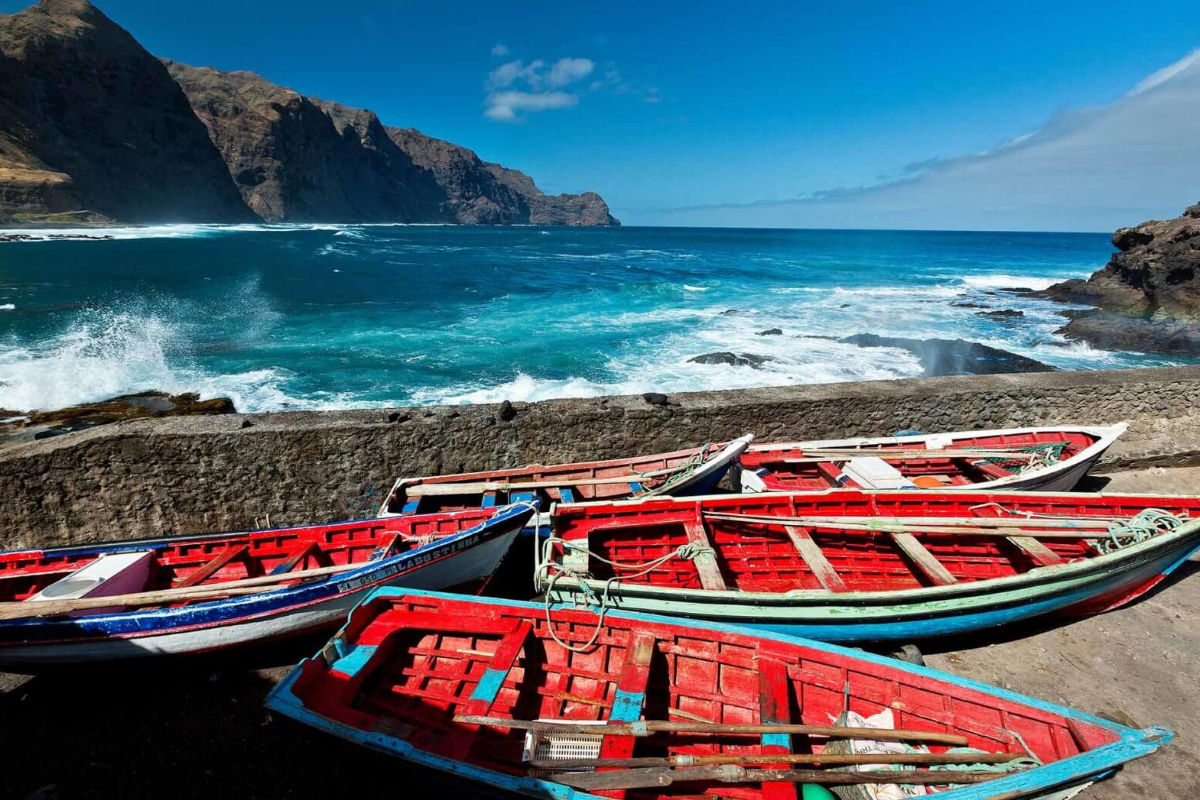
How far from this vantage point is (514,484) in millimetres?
5980

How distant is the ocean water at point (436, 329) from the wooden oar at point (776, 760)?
1223 cm

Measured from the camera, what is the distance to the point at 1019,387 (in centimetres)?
726

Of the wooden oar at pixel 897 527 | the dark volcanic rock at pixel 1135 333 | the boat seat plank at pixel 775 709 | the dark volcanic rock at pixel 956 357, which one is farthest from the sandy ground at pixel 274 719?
the dark volcanic rock at pixel 1135 333

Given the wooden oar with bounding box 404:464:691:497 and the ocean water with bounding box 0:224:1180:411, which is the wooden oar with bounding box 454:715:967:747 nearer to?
the wooden oar with bounding box 404:464:691:497

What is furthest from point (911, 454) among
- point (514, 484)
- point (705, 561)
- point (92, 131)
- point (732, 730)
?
point (92, 131)

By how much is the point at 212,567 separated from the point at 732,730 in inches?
179

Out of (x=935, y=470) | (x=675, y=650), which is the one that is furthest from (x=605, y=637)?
(x=935, y=470)

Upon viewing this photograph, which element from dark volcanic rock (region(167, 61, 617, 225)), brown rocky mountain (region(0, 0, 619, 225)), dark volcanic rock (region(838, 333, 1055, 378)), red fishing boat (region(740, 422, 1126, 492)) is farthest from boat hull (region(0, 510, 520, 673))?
dark volcanic rock (region(167, 61, 617, 225))

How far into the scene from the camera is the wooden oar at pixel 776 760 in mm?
2863

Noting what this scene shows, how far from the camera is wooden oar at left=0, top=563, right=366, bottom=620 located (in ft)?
12.8

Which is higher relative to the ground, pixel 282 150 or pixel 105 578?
pixel 282 150

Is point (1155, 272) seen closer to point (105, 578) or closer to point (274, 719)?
point (274, 719)

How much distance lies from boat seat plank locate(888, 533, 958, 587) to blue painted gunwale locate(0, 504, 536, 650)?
3.78 meters

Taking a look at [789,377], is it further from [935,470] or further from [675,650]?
[675,650]
